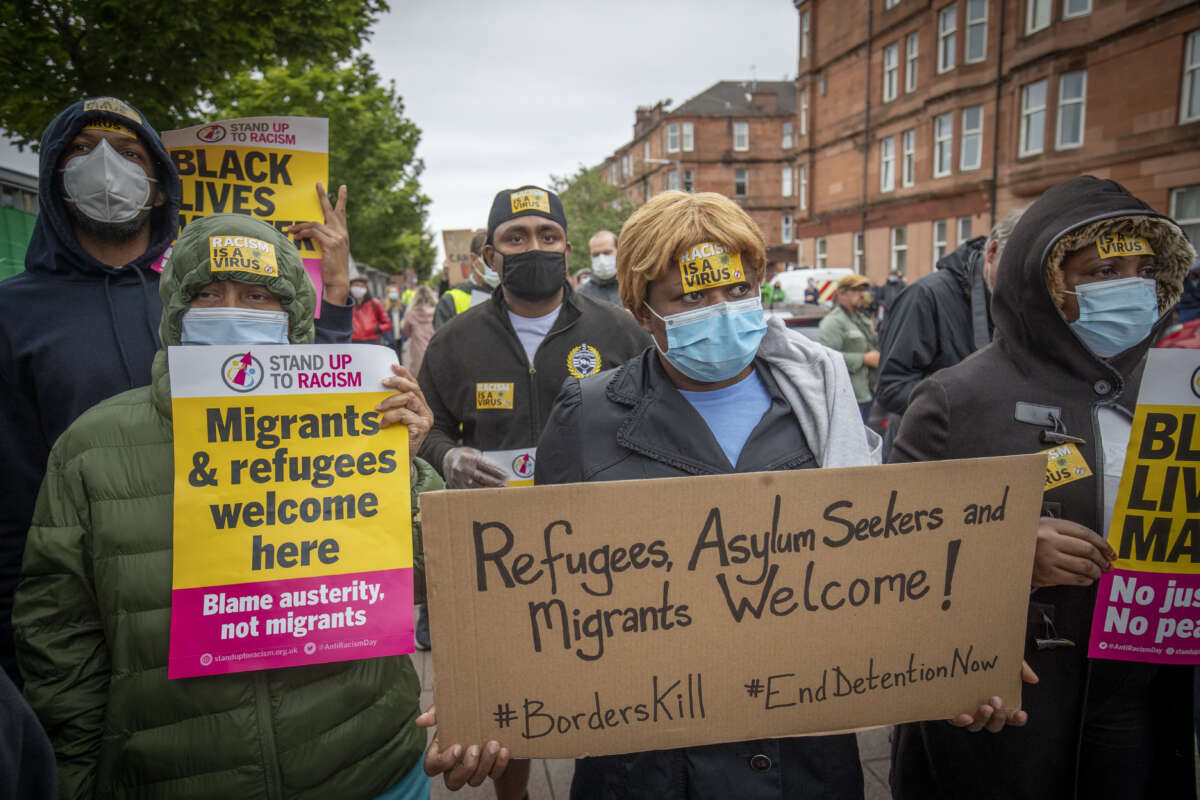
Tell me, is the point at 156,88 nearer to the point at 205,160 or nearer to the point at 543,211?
the point at 205,160

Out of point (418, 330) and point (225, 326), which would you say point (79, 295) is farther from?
point (418, 330)

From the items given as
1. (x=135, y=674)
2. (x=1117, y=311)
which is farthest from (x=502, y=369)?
(x=1117, y=311)

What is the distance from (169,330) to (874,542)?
1.73 m

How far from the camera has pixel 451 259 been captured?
15539 millimetres

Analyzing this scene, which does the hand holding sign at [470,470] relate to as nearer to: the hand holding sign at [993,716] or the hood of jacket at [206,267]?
the hood of jacket at [206,267]

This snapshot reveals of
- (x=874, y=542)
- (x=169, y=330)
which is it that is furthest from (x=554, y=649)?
(x=169, y=330)

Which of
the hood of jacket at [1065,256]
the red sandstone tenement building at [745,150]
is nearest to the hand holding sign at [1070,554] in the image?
the hood of jacket at [1065,256]

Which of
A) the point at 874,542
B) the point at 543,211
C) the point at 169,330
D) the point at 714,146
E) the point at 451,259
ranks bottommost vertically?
the point at 874,542

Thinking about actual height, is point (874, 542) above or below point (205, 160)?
below

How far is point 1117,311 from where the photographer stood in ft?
6.23

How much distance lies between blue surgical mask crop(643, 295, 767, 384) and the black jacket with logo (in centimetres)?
128

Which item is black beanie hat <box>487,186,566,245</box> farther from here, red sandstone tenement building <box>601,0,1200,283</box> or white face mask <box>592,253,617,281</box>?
red sandstone tenement building <box>601,0,1200,283</box>

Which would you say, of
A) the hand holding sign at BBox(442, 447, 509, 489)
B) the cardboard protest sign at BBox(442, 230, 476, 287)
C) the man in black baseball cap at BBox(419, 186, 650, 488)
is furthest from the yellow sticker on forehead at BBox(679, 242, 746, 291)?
the cardboard protest sign at BBox(442, 230, 476, 287)

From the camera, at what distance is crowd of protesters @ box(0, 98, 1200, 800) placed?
1548 millimetres
